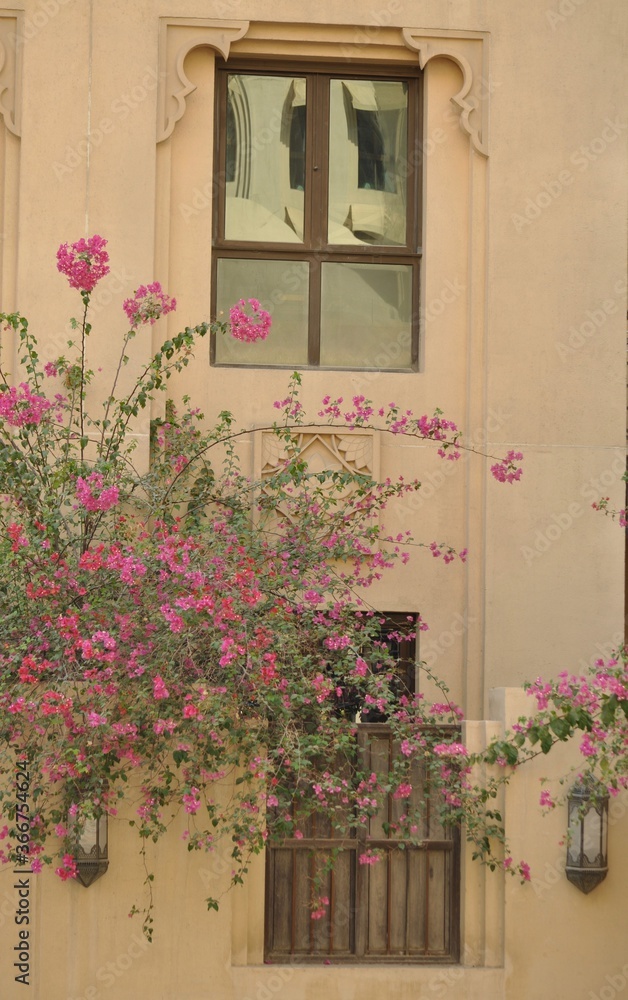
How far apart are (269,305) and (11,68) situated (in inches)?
94.6

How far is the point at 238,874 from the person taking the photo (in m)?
8.52

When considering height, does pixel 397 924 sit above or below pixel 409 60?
below

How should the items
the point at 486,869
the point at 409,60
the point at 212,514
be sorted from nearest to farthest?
1. the point at 486,869
2. the point at 212,514
3. the point at 409,60

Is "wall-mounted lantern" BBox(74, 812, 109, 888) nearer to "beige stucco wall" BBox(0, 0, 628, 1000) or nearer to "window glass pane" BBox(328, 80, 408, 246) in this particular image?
"beige stucco wall" BBox(0, 0, 628, 1000)

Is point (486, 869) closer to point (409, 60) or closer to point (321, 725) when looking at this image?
point (321, 725)

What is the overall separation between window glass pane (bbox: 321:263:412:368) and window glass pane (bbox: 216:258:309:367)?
0.17m

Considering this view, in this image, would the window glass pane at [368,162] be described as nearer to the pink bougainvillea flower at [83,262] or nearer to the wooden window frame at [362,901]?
the pink bougainvillea flower at [83,262]

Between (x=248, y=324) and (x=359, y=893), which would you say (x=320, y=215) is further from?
(x=359, y=893)

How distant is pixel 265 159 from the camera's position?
1073cm

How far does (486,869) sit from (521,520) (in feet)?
8.01

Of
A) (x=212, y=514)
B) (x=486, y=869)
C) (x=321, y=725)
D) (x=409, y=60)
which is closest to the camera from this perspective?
(x=321, y=725)

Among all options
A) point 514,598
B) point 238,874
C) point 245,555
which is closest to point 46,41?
point 245,555

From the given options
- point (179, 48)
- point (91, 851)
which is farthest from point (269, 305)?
point (91, 851)

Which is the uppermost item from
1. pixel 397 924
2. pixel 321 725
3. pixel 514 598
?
pixel 514 598
